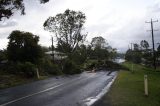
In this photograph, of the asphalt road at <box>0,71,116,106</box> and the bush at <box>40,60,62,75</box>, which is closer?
the asphalt road at <box>0,71,116,106</box>

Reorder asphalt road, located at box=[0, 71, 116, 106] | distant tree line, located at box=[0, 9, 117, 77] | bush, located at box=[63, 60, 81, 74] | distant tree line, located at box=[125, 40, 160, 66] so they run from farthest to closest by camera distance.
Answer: distant tree line, located at box=[125, 40, 160, 66] → bush, located at box=[63, 60, 81, 74] → distant tree line, located at box=[0, 9, 117, 77] → asphalt road, located at box=[0, 71, 116, 106]

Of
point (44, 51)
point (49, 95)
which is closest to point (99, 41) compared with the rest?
point (44, 51)

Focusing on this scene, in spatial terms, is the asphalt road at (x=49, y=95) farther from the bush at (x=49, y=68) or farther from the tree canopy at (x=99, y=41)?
the tree canopy at (x=99, y=41)

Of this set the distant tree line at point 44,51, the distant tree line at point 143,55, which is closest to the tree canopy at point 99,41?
the distant tree line at point 143,55

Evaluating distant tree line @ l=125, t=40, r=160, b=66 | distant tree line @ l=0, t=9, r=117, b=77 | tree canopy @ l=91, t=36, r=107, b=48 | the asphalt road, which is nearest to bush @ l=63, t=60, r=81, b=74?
distant tree line @ l=0, t=9, r=117, b=77

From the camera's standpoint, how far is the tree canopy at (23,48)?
42819 millimetres

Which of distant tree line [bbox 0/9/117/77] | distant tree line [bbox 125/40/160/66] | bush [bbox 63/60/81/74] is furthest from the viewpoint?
distant tree line [bbox 125/40/160/66]

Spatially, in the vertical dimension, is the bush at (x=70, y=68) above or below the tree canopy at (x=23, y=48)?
below

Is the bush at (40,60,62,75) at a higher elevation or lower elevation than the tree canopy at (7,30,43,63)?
lower

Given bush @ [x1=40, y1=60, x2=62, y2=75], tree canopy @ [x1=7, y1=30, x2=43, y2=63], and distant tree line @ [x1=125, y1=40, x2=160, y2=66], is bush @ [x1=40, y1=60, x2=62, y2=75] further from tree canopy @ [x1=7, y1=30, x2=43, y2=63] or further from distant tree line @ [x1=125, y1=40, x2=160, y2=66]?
distant tree line @ [x1=125, y1=40, x2=160, y2=66]

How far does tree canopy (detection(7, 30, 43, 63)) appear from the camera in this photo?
1686 inches

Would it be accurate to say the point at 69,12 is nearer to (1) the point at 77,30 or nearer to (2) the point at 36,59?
(1) the point at 77,30

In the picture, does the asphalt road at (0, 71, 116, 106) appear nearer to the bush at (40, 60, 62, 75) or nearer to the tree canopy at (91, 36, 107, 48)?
the bush at (40, 60, 62, 75)

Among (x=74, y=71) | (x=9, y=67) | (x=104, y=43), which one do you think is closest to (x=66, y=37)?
(x=74, y=71)
